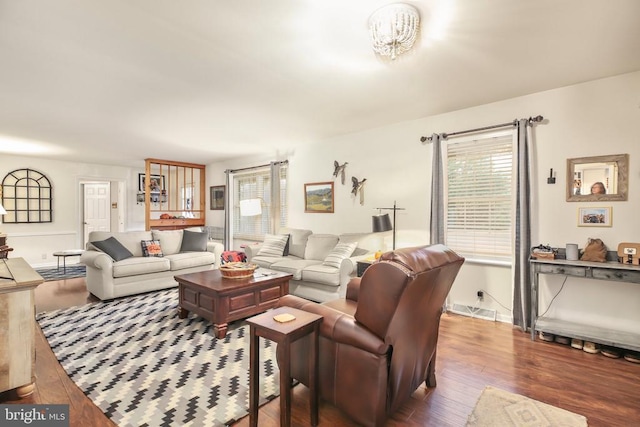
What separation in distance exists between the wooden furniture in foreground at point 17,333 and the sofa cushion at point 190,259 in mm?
2726

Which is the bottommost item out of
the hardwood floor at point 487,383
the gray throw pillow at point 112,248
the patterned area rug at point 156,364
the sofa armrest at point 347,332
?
the hardwood floor at point 487,383

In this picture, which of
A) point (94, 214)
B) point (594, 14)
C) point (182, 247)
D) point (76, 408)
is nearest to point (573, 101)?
point (594, 14)

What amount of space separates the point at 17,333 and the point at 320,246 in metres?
3.36

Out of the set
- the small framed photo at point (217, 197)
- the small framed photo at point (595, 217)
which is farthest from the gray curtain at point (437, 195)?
the small framed photo at point (217, 197)

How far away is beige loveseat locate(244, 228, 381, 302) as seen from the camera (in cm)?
389

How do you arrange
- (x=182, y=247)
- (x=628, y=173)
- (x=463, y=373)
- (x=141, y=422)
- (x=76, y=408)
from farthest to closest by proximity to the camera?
(x=182, y=247) → (x=628, y=173) → (x=463, y=373) → (x=76, y=408) → (x=141, y=422)

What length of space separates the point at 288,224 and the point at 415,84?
3640 mm

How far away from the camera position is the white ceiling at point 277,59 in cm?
195

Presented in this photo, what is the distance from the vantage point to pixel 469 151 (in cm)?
384

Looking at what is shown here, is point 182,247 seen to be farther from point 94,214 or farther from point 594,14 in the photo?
point 594,14

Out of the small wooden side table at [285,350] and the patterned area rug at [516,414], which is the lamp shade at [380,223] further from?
the small wooden side table at [285,350]

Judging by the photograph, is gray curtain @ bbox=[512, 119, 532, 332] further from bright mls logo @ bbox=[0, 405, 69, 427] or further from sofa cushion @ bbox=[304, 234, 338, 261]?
bright mls logo @ bbox=[0, 405, 69, 427]

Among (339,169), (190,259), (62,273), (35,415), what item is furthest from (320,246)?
(62,273)

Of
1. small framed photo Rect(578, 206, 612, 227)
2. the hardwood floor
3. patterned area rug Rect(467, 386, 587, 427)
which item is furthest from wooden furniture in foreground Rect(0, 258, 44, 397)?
small framed photo Rect(578, 206, 612, 227)
